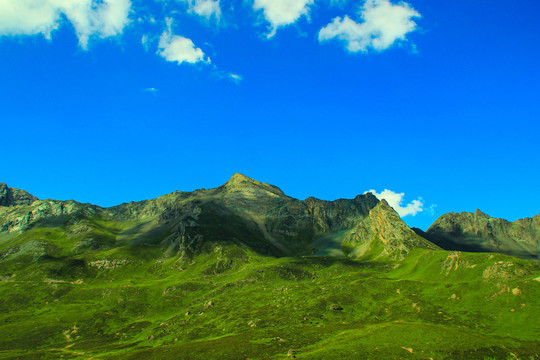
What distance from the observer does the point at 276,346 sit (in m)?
114

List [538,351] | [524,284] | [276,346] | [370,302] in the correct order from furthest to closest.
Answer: [370,302] < [524,284] < [276,346] < [538,351]

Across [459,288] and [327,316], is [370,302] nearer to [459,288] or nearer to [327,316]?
[327,316]

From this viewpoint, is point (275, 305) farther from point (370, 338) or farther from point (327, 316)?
point (370, 338)

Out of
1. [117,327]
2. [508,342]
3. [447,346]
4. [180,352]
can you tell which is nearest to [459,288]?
[508,342]

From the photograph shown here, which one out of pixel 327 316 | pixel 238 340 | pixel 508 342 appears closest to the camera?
pixel 508 342

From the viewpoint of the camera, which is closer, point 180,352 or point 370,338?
point 370,338

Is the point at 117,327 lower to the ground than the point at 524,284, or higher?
lower

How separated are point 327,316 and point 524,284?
273 ft

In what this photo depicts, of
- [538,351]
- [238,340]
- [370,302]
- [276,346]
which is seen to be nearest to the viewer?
[538,351]

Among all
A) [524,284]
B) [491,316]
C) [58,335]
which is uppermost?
[524,284]

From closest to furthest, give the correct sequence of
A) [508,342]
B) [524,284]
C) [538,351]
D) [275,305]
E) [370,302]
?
[538,351]
[508,342]
[524,284]
[370,302]
[275,305]

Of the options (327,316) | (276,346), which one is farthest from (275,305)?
(276,346)

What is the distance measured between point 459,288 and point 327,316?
65215mm

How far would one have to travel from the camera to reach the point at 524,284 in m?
140
